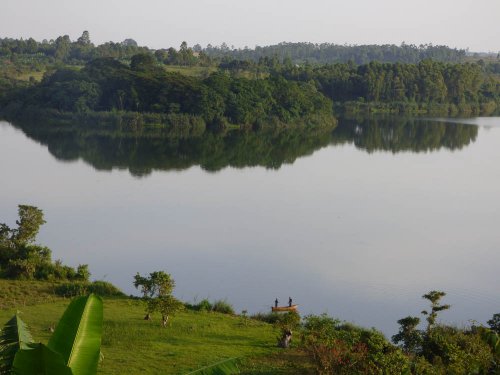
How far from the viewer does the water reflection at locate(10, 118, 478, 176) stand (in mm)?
40031

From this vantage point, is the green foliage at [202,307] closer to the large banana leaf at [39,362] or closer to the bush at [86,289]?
the bush at [86,289]

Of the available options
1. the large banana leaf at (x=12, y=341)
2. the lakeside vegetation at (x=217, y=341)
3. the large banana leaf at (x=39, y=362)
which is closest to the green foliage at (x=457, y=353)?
the lakeside vegetation at (x=217, y=341)

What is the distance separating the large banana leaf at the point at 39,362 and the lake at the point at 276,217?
37.3ft

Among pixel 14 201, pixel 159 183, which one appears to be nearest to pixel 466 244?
pixel 159 183

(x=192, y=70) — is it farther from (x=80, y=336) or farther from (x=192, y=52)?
(x=80, y=336)

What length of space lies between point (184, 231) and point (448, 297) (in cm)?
987

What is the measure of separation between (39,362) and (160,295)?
818cm

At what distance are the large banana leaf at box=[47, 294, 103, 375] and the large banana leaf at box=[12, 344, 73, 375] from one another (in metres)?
0.40

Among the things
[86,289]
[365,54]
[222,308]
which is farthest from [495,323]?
[365,54]

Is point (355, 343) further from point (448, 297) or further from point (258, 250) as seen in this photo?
point (258, 250)

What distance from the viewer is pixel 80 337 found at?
516 cm

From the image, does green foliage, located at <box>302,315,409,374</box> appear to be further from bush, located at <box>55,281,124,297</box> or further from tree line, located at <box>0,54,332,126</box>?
tree line, located at <box>0,54,332,126</box>

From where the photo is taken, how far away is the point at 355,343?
9.45 meters

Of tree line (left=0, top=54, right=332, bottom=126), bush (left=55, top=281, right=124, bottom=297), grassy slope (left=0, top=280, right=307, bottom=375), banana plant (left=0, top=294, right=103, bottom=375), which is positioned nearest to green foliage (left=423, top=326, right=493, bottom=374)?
grassy slope (left=0, top=280, right=307, bottom=375)
